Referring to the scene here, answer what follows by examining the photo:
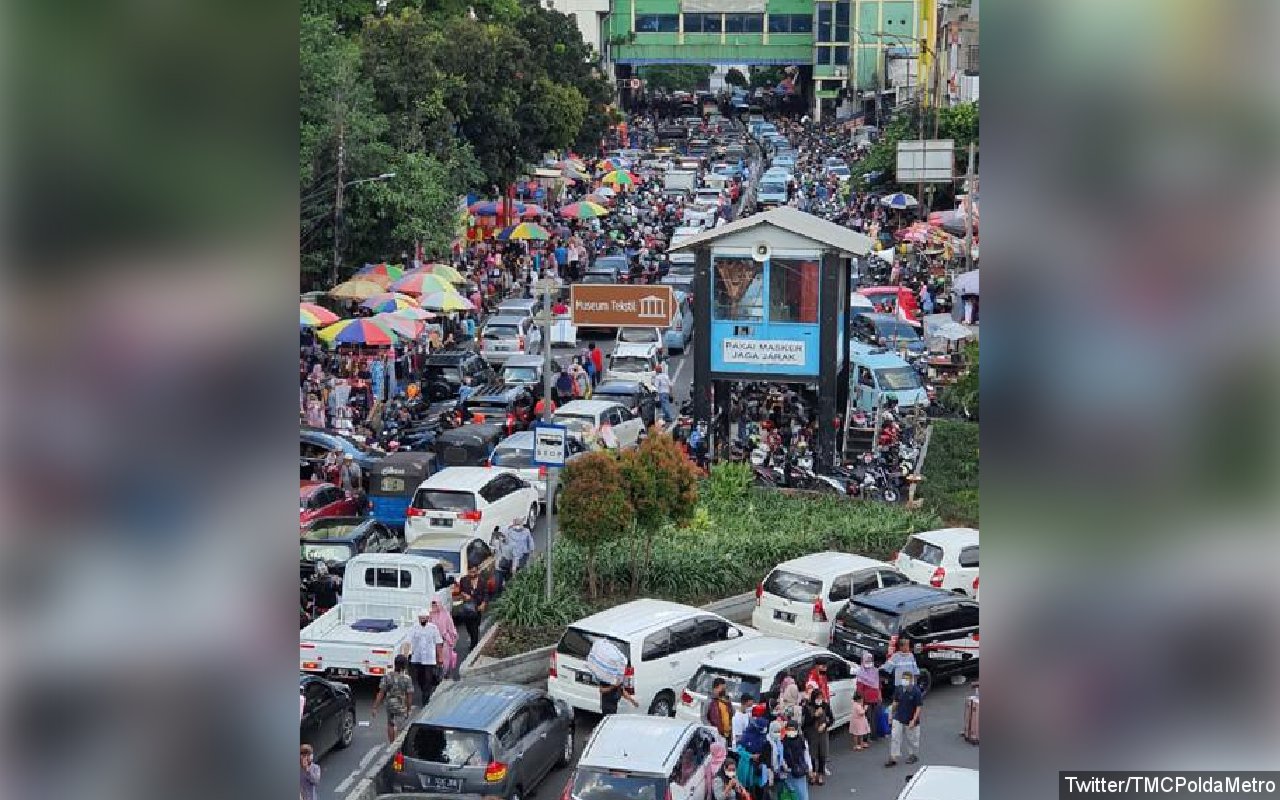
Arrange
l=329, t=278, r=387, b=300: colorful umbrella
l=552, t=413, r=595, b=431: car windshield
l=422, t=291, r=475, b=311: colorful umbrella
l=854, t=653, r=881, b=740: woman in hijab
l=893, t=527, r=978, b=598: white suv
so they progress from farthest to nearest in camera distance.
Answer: l=329, t=278, r=387, b=300: colorful umbrella < l=422, t=291, r=475, b=311: colorful umbrella < l=552, t=413, r=595, b=431: car windshield < l=893, t=527, r=978, b=598: white suv < l=854, t=653, r=881, b=740: woman in hijab

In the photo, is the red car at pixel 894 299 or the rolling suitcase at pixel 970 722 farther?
the red car at pixel 894 299

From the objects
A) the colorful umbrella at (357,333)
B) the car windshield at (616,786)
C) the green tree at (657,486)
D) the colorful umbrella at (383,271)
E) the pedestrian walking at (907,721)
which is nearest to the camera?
the car windshield at (616,786)

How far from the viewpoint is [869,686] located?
16.7 metres

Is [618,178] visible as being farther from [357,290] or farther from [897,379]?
[897,379]

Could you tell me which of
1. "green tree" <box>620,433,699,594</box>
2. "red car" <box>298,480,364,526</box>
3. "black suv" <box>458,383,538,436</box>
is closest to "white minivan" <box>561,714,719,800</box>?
"green tree" <box>620,433,699,594</box>

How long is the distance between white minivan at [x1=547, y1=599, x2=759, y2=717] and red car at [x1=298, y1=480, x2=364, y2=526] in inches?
263

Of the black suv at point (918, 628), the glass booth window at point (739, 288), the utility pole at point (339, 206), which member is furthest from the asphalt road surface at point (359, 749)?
the utility pole at point (339, 206)

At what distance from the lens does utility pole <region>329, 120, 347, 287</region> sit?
37.1 metres

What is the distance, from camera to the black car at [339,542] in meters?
20.6

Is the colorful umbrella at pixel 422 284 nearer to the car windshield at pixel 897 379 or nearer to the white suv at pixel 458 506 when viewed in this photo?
the car windshield at pixel 897 379

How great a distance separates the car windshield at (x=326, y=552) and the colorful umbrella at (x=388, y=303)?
12349 millimetres

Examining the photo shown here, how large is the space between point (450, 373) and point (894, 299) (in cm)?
1342

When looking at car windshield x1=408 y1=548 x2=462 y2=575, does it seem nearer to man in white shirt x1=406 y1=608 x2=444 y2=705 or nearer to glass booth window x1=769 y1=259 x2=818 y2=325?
man in white shirt x1=406 y1=608 x2=444 y2=705
